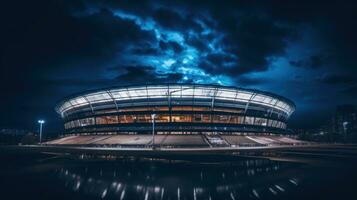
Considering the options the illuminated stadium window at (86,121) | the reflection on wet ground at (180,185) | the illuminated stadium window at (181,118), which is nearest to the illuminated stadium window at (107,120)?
the illuminated stadium window at (86,121)

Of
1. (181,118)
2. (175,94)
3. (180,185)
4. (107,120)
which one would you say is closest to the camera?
(180,185)

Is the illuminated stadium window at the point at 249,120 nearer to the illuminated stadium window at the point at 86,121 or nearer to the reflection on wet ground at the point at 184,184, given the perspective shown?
the illuminated stadium window at the point at 86,121

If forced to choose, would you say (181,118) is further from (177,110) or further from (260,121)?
(260,121)

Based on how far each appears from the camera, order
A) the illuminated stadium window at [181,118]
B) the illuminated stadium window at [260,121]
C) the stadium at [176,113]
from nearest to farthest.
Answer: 1. the stadium at [176,113]
2. the illuminated stadium window at [181,118]
3. the illuminated stadium window at [260,121]

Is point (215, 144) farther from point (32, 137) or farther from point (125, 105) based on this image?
point (32, 137)

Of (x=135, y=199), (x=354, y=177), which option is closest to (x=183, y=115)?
(x=354, y=177)

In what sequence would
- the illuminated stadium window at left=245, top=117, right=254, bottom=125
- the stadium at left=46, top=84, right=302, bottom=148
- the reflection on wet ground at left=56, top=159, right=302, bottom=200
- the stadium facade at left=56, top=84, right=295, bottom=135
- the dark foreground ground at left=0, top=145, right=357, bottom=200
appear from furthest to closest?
the illuminated stadium window at left=245, top=117, right=254, bottom=125
the stadium facade at left=56, top=84, right=295, bottom=135
the stadium at left=46, top=84, right=302, bottom=148
the reflection on wet ground at left=56, top=159, right=302, bottom=200
the dark foreground ground at left=0, top=145, right=357, bottom=200

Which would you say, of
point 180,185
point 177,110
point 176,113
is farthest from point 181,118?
point 180,185

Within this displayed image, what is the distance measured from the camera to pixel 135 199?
10047 millimetres

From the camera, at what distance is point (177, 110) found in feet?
191

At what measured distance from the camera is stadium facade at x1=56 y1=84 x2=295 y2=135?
2286 inches

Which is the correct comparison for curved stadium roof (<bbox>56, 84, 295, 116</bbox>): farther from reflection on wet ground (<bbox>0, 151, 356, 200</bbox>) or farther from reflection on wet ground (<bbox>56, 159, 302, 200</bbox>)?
reflection on wet ground (<bbox>0, 151, 356, 200</bbox>)

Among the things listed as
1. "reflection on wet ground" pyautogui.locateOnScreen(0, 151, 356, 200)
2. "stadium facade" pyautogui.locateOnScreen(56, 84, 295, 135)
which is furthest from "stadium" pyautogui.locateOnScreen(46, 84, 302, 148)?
"reflection on wet ground" pyautogui.locateOnScreen(0, 151, 356, 200)

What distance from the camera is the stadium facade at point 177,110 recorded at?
190 feet
